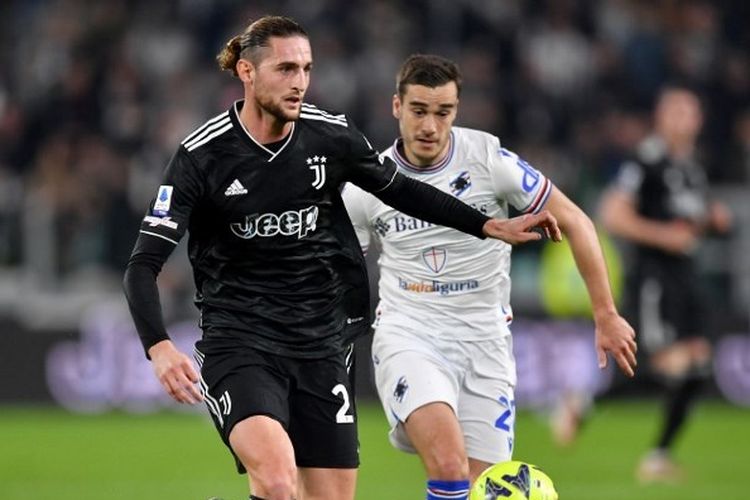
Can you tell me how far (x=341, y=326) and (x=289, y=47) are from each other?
1.22m

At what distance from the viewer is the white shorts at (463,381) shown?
749 cm

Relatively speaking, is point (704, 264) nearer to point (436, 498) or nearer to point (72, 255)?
point (72, 255)

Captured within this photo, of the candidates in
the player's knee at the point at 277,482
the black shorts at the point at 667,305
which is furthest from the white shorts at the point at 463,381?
the black shorts at the point at 667,305

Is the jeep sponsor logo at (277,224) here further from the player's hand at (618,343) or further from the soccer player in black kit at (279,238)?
the player's hand at (618,343)

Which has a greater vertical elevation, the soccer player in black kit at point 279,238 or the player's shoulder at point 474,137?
the player's shoulder at point 474,137

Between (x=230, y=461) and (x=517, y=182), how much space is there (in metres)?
6.18

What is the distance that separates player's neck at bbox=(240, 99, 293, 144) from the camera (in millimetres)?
6652

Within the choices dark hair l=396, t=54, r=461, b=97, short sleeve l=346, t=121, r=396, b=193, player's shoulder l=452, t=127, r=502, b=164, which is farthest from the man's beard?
player's shoulder l=452, t=127, r=502, b=164

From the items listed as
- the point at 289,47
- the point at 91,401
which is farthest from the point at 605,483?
the point at 91,401

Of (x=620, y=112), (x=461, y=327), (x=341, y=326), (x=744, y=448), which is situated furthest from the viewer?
(x=620, y=112)

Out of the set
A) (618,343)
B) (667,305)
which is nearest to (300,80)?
(618,343)

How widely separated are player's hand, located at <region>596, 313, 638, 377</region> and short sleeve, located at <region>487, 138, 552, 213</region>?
76cm

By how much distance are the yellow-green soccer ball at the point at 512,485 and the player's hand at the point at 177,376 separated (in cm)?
135

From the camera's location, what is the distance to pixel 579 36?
60.4 ft
